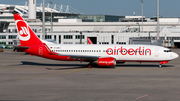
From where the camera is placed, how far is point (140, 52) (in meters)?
39.8

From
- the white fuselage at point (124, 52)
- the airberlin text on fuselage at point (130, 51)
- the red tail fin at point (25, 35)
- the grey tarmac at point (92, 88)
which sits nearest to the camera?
the grey tarmac at point (92, 88)

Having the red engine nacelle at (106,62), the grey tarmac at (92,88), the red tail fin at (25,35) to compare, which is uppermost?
the red tail fin at (25,35)

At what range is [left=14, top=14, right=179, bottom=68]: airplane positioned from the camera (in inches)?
1538

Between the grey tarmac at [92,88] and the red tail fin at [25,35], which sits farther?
the red tail fin at [25,35]

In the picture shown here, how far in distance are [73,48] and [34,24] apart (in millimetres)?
122001

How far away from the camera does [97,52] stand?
40.8m

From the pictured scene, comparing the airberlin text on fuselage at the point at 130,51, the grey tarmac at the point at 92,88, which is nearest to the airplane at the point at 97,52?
the airberlin text on fuselage at the point at 130,51

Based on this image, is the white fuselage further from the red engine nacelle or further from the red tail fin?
the red tail fin

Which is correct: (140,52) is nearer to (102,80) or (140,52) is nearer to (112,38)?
(102,80)

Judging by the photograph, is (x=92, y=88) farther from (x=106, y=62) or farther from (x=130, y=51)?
(x=130, y=51)

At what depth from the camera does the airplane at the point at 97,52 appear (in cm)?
3906

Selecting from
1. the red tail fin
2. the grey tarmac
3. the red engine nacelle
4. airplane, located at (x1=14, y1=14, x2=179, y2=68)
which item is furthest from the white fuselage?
the grey tarmac

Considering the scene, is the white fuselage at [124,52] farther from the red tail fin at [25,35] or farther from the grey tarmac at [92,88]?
the grey tarmac at [92,88]

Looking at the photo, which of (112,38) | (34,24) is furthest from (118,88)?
(34,24)
